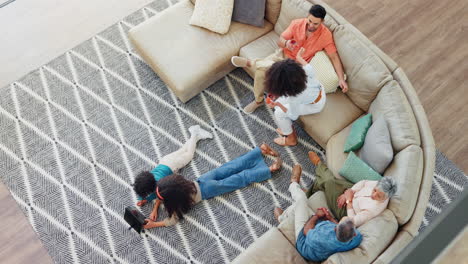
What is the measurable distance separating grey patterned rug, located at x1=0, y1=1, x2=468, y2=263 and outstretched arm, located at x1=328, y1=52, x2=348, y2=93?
60cm

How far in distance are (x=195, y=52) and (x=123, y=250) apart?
5.70 feet

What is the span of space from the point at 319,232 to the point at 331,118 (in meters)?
1.02

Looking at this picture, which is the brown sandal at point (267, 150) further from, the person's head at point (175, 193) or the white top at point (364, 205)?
the white top at point (364, 205)

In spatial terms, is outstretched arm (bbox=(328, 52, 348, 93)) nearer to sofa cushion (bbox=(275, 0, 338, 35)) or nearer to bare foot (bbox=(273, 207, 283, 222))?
sofa cushion (bbox=(275, 0, 338, 35))

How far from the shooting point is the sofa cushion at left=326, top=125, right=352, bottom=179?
125 inches

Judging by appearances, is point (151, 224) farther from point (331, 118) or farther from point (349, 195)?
point (331, 118)

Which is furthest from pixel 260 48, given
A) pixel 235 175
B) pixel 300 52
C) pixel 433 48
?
pixel 433 48

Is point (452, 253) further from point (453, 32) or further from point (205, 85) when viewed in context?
point (453, 32)

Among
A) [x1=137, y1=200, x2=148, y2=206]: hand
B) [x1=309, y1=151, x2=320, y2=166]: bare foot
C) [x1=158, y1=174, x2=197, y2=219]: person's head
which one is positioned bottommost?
[x1=309, y1=151, x2=320, y2=166]: bare foot

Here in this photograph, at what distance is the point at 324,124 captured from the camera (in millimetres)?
3342

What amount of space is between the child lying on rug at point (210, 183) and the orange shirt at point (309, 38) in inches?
34.2

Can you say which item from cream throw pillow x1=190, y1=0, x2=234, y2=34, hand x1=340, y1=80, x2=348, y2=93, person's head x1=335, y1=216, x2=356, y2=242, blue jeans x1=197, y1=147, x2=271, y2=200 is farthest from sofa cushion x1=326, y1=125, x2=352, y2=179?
cream throw pillow x1=190, y1=0, x2=234, y2=34

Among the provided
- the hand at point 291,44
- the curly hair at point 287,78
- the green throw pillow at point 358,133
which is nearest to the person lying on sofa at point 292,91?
the curly hair at point 287,78

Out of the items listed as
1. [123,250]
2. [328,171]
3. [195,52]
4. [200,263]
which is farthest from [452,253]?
[195,52]
